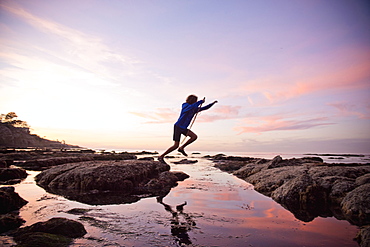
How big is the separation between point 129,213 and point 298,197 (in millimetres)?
5572

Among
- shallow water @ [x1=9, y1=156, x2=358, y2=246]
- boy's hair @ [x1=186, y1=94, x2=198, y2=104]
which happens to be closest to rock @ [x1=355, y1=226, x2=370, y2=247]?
shallow water @ [x1=9, y1=156, x2=358, y2=246]

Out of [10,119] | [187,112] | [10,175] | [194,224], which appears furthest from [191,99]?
[10,119]

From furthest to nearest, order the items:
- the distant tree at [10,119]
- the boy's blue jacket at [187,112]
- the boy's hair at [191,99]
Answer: the distant tree at [10,119] → the boy's hair at [191,99] → the boy's blue jacket at [187,112]

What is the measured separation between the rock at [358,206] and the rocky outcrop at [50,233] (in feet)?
20.5

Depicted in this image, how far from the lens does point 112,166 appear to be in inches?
381

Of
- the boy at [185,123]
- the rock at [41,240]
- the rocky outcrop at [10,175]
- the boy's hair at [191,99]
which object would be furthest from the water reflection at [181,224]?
the rocky outcrop at [10,175]

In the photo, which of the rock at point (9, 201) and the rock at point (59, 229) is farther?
the rock at point (9, 201)

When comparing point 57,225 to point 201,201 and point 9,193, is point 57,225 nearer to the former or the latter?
point 9,193

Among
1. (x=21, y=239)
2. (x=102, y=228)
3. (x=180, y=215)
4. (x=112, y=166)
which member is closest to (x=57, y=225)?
(x=21, y=239)

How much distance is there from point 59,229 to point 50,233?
148 mm

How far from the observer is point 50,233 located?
12.7 ft

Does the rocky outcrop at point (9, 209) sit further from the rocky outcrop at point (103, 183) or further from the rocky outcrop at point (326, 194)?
the rocky outcrop at point (326, 194)

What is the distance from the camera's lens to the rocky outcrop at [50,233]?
11.5 feet

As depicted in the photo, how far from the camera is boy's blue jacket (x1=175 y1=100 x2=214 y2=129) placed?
897 cm
